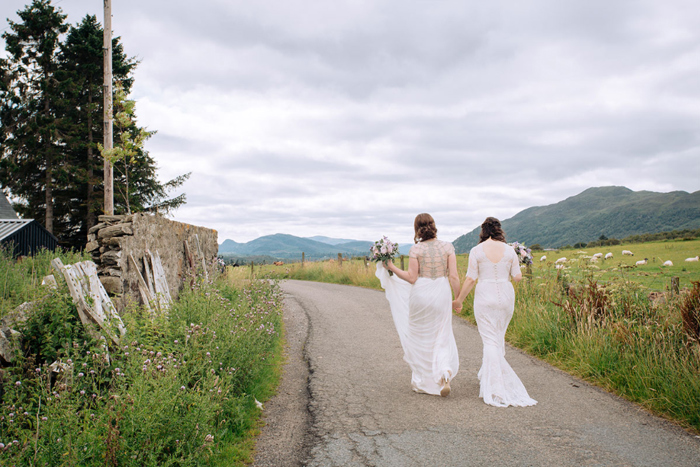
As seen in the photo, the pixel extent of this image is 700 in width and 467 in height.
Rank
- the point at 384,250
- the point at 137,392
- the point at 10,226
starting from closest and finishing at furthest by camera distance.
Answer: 1. the point at 137,392
2. the point at 384,250
3. the point at 10,226

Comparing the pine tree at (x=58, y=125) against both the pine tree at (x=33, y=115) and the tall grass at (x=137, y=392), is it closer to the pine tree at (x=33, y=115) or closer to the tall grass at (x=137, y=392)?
the pine tree at (x=33, y=115)

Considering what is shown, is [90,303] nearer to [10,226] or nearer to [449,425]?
[449,425]

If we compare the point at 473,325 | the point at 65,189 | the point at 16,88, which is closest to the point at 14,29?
the point at 16,88

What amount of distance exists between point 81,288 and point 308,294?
42.1 ft

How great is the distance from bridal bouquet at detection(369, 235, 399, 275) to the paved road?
1.82 metres

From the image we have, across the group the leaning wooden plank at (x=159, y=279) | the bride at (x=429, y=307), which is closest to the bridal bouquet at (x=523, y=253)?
the bride at (x=429, y=307)

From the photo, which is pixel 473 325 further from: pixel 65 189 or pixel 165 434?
pixel 65 189

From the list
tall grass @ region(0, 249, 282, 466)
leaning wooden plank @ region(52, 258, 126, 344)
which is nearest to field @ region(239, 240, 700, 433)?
tall grass @ region(0, 249, 282, 466)

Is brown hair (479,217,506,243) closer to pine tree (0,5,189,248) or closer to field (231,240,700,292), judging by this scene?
field (231,240,700,292)

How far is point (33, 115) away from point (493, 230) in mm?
29036

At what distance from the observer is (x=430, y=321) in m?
5.96

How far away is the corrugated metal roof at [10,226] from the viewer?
17.8m

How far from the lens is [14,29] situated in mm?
25844

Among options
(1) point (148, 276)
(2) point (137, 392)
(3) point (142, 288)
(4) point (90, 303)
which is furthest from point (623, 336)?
(1) point (148, 276)
